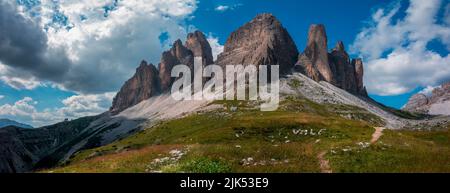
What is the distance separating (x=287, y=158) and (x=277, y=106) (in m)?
107

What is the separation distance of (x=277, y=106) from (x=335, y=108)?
3234 cm

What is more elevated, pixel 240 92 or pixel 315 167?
pixel 240 92

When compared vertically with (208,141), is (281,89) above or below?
above

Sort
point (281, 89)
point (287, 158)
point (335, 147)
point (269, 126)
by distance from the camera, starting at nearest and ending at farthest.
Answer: point (287, 158) < point (335, 147) < point (269, 126) < point (281, 89)

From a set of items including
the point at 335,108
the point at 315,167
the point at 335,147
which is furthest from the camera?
the point at 335,108

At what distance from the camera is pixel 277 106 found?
14350 cm
